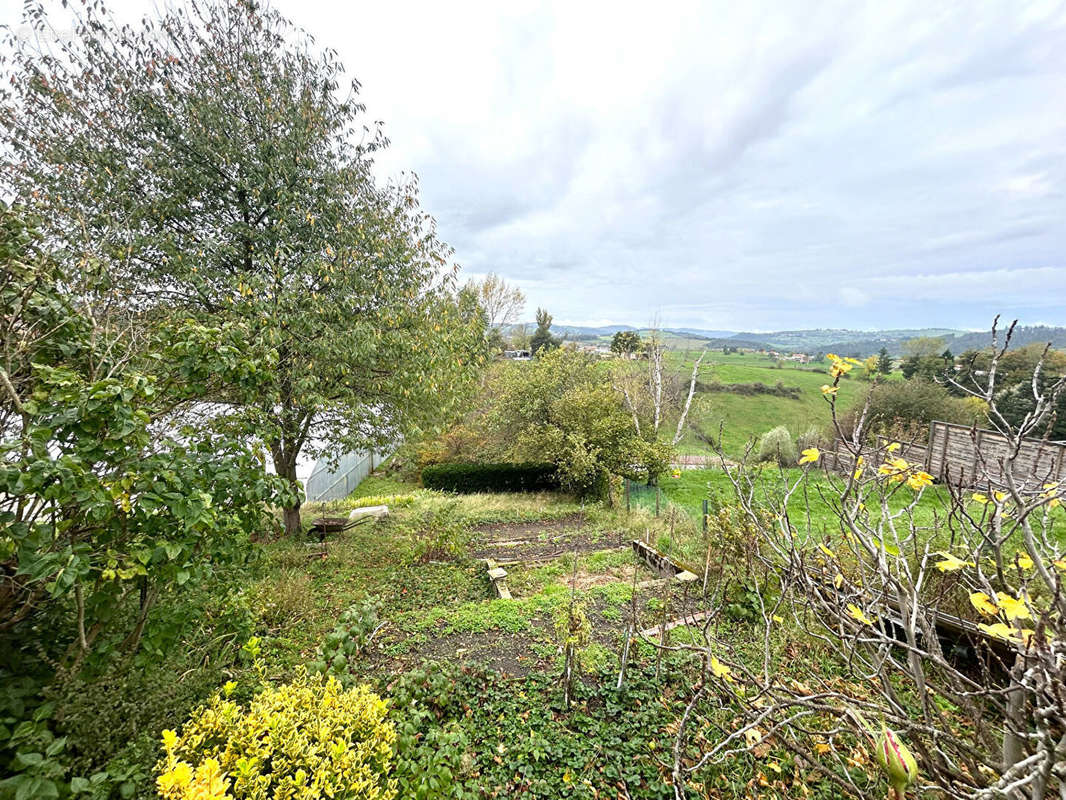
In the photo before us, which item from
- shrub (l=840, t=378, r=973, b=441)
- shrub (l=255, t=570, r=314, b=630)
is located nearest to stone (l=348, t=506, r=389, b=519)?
shrub (l=255, t=570, r=314, b=630)

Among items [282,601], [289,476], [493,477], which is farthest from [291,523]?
[493,477]

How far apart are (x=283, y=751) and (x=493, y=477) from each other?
12317 mm

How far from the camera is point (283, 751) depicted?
193cm

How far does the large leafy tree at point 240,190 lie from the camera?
512cm

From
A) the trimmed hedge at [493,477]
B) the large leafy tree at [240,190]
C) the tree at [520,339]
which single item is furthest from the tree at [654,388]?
the tree at [520,339]

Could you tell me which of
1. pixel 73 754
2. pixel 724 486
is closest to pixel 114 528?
pixel 73 754

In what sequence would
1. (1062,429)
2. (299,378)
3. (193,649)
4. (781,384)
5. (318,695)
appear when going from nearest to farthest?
(318,695)
(193,649)
(299,378)
(1062,429)
(781,384)

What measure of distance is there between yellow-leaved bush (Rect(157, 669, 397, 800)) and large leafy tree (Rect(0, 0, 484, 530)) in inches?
130

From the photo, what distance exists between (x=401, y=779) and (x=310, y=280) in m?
5.47

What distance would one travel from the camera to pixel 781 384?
31.7m

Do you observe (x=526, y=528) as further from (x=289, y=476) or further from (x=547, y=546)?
(x=289, y=476)

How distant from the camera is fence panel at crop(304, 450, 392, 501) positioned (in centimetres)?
1309

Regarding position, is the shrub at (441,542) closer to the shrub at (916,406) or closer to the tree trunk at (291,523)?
the tree trunk at (291,523)

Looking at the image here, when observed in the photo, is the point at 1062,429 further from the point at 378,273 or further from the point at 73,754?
the point at 73,754
